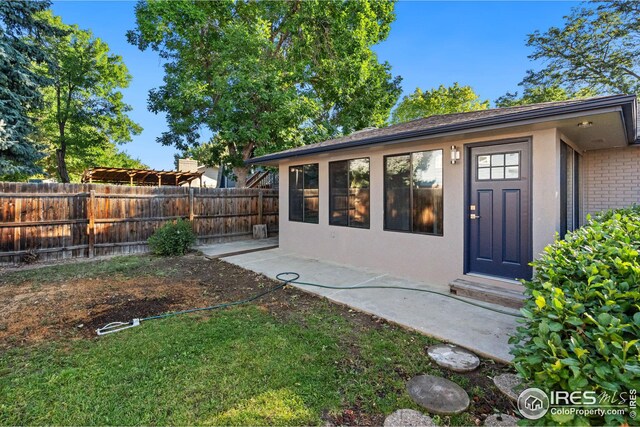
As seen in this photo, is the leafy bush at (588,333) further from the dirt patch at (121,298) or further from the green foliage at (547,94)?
the green foliage at (547,94)

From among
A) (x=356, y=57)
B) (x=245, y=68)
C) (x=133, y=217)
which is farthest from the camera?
(x=356, y=57)

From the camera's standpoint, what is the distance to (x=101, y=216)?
7945mm

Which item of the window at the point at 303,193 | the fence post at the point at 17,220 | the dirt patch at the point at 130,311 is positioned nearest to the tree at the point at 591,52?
the window at the point at 303,193

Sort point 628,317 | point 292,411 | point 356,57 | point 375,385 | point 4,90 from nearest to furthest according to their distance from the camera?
1. point 628,317
2. point 292,411
3. point 375,385
4. point 4,90
5. point 356,57

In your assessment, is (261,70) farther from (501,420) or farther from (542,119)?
(501,420)

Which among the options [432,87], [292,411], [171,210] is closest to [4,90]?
[171,210]

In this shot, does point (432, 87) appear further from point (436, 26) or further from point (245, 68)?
point (245, 68)

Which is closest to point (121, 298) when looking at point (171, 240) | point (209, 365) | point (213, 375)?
point (209, 365)

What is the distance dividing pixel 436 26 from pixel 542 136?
22.3 ft

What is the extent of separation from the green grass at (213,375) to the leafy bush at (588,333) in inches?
43.2

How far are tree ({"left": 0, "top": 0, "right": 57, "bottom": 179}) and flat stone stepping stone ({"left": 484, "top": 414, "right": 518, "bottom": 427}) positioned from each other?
30.3 feet

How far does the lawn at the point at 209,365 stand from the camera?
224cm

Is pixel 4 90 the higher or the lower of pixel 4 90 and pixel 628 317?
the higher

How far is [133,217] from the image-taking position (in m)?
8.47
